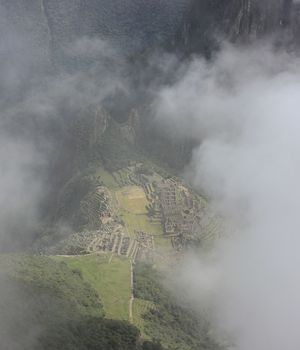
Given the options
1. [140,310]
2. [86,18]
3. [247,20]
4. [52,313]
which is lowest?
[52,313]

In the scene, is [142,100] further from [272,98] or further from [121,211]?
[121,211]

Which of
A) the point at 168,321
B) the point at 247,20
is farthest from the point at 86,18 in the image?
the point at 168,321

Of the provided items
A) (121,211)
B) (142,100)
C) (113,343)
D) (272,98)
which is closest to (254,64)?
(272,98)

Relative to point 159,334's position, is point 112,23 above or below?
above

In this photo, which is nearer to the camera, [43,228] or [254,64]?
[43,228]

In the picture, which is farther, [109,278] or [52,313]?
[109,278]

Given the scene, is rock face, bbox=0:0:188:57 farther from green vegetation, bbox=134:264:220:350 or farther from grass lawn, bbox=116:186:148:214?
green vegetation, bbox=134:264:220:350

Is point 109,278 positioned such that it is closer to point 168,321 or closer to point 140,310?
point 140,310
